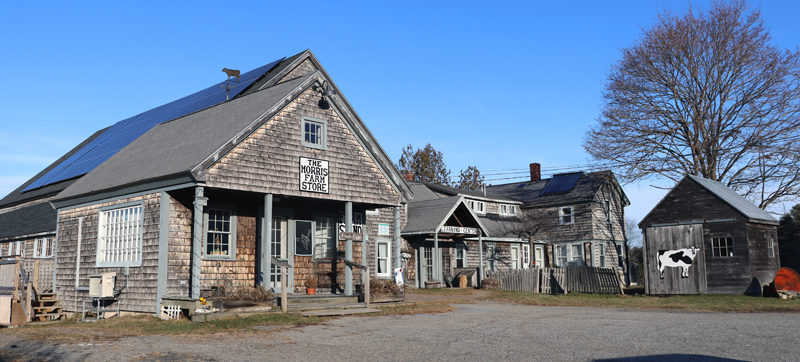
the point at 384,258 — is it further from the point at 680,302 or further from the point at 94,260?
the point at 94,260

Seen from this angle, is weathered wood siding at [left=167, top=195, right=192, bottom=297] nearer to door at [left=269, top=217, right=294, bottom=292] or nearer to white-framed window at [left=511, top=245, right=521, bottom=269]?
door at [left=269, top=217, right=294, bottom=292]

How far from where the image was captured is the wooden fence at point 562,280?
2917 centimetres

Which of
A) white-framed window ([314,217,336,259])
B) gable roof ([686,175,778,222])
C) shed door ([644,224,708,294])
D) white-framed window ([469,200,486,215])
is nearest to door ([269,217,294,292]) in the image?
white-framed window ([314,217,336,259])

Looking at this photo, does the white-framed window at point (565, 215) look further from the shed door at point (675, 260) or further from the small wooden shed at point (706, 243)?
the shed door at point (675, 260)

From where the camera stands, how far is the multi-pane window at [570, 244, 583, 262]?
42969 millimetres

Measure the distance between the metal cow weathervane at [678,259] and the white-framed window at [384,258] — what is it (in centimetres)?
1221

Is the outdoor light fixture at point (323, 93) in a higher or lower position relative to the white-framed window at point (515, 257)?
higher

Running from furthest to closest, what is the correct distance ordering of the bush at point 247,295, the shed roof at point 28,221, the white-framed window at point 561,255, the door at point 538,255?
1. the white-framed window at point 561,255
2. the door at point 538,255
3. the shed roof at point 28,221
4. the bush at point 247,295

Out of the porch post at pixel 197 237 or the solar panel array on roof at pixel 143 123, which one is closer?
the porch post at pixel 197 237

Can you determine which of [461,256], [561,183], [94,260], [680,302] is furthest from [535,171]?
[94,260]

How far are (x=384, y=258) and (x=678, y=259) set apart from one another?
13.1 metres

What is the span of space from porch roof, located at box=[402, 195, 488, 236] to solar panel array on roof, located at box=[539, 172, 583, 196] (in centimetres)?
1286

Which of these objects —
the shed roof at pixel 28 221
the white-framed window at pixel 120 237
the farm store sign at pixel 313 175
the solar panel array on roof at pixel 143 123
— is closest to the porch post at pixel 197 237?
the white-framed window at pixel 120 237

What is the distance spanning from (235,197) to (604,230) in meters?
31.1
